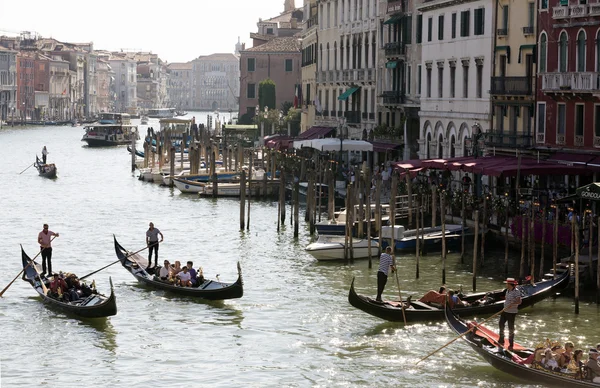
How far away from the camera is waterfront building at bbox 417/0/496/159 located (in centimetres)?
3195

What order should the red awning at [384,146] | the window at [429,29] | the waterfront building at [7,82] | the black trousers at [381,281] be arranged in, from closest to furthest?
the black trousers at [381,281] → the window at [429,29] → the red awning at [384,146] → the waterfront building at [7,82]

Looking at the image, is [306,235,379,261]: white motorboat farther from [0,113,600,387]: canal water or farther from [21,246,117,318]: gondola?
[21,246,117,318]: gondola

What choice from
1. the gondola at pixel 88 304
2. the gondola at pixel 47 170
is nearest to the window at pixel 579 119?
the gondola at pixel 88 304

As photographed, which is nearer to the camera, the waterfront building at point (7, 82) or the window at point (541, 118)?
the window at point (541, 118)

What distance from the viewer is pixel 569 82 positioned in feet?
87.9

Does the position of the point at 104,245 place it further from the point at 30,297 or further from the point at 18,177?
the point at 18,177

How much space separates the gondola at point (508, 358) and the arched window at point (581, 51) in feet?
34.1

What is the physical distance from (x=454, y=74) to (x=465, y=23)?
1.68m

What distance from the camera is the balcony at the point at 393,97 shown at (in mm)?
39500

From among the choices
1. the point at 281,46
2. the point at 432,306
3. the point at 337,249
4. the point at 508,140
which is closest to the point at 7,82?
the point at 281,46

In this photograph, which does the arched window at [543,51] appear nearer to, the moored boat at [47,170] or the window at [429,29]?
the window at [429,29]

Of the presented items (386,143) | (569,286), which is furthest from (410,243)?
(386,143)

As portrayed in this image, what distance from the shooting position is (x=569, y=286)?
21.7 m

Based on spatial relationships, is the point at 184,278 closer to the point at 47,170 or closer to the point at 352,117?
the point at 352,117
